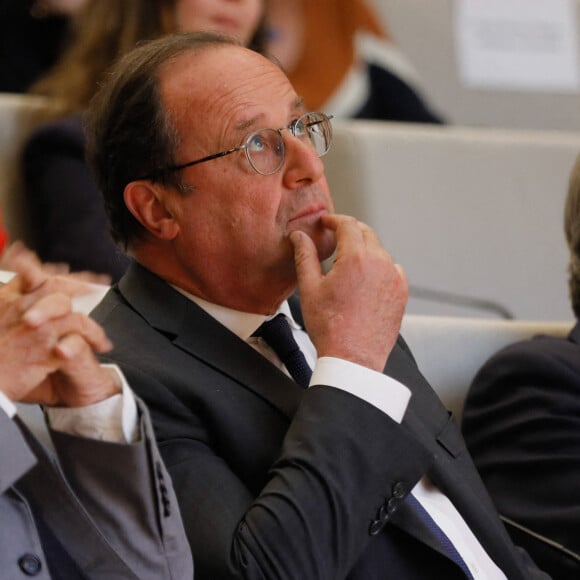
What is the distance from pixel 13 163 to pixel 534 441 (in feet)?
3.74

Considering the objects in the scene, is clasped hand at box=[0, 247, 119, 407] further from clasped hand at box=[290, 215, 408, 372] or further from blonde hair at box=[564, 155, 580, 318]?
blonde hair at box=[564, 155, 580, 318]

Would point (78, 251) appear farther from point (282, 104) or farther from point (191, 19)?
point (282, 104)

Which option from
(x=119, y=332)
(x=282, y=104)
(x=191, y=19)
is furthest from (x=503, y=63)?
(x=119, y=332)

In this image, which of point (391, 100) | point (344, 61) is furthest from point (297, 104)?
point (391, 100)

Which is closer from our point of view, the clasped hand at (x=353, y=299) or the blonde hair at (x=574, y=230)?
the clasped hand at (x=353, y=299)

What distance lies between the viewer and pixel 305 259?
1.31 meters

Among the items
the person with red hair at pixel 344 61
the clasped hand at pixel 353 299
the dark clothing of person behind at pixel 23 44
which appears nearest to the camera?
the clasped hand at pixel 353 299

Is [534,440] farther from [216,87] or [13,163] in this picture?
[13,163]

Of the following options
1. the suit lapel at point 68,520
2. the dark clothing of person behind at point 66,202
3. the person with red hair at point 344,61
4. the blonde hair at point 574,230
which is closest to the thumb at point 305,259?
the suit lapel at point 68,520

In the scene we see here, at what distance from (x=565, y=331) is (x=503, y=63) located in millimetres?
1680

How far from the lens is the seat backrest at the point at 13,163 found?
2.21 meters

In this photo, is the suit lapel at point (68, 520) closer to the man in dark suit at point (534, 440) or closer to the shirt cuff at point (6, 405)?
the shirt cuff at point (6, 405)

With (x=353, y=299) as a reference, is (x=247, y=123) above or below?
above

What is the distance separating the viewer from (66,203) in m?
2.11
